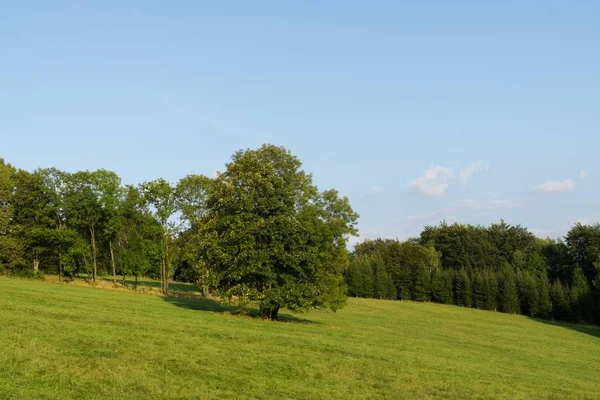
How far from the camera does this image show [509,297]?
4697 inches

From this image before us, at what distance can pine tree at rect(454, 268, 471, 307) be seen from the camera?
125750 mm

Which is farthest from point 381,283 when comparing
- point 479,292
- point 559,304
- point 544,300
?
point 559,304

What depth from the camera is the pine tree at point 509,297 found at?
119 meters

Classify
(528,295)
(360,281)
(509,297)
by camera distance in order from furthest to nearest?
(360,281) → (509,297) → (528,295)

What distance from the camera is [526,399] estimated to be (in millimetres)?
22172

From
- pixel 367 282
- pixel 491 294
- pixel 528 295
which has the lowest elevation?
pixel 491 294

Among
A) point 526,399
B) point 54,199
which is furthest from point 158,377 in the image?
point 54,199

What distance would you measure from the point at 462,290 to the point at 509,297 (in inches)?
471

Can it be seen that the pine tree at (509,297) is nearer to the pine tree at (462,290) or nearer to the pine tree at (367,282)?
the pine tree at (462,290)

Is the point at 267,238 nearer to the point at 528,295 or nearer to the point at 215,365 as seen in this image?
the point at 215,365

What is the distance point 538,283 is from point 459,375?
105809 mm

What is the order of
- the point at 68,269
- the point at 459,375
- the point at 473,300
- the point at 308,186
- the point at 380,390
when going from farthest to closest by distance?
the point at 473,300, the point at 68,269, the point at 308,186, the point at 459,375, the point at 380,390

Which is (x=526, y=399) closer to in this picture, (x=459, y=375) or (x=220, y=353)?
(x=459, y=375)

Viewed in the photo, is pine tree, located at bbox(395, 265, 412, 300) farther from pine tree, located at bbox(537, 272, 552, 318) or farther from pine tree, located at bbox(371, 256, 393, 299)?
pine tree, located at bbox(537, 272, 552, 318)
